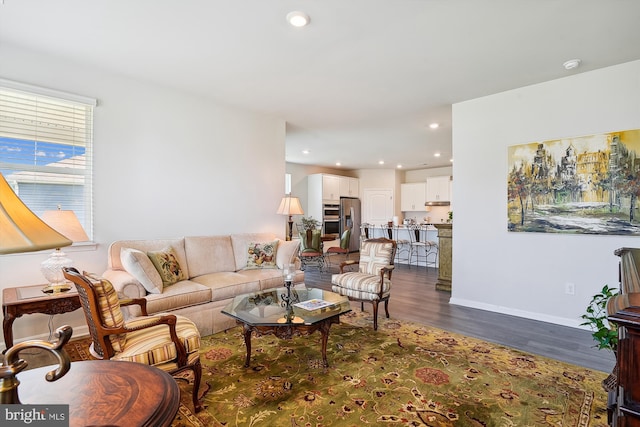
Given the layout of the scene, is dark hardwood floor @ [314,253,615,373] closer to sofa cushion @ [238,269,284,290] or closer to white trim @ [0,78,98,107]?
sofa cushion @ [238,269,284,290]

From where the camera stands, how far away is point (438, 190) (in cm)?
962

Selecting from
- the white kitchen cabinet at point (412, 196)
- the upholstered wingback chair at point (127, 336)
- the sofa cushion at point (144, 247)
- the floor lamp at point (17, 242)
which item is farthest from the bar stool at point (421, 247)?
the floor lamp at point (17, 242)

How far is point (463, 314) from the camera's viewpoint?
3883 mm

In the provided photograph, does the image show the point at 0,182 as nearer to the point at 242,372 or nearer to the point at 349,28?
the point at 242,372

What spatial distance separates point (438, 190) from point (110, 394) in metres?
9.67

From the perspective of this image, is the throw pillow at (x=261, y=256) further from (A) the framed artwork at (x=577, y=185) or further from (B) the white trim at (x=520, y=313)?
(A) the framed artwork at (x=577, y=185)

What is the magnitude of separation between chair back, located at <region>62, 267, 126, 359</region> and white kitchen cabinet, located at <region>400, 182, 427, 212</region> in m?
9.35

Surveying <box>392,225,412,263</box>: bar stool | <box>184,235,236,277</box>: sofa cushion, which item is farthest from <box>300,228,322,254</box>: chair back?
<box>184,235,236,277</box>: sofa cushion

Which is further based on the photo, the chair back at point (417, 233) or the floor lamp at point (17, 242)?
the chair back at point (417, 233)

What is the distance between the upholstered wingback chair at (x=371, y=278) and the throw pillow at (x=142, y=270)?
1.91 metres

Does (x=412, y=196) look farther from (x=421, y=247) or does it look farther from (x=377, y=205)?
(x=421, y=247)

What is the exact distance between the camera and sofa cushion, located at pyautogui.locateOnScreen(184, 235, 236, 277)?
A: 3736mm

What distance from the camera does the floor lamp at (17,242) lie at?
0.75 meters

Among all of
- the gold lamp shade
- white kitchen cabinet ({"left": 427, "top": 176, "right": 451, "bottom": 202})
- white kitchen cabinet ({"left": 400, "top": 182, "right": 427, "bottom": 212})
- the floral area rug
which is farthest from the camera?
white kitchen cabinet ({"left": 400, "top": 182, "right": 427, "bottom": 212})
